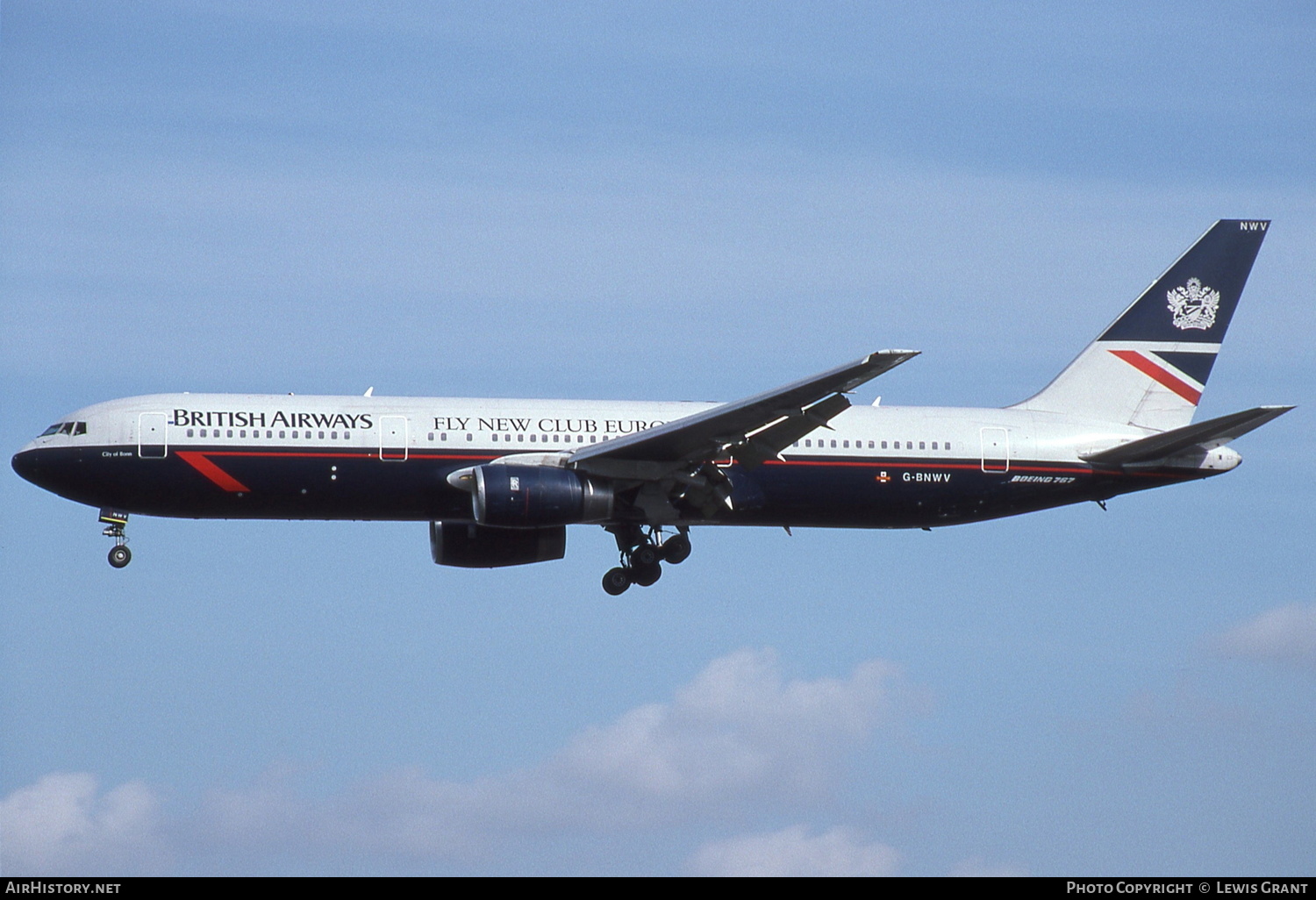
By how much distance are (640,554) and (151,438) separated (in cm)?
1258

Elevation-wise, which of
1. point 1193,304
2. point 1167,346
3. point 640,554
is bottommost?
point 640,554

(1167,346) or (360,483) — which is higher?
(1167,346)

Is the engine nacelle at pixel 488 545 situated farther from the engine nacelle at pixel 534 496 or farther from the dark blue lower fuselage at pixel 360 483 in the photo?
the engine nacelle at pixel 534 496

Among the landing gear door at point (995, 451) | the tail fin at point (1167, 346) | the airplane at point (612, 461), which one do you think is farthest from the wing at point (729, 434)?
the tail fin at point (1167, 346)

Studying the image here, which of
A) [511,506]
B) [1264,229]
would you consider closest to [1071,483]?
[1264,229]

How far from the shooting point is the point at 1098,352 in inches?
1949

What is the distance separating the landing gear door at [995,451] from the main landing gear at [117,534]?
72.3ft

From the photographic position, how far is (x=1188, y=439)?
4475cm

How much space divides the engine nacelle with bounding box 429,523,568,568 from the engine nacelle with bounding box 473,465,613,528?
499 centimetres

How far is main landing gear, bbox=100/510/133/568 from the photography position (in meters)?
43.0

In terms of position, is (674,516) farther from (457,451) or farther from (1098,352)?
(1098,352)

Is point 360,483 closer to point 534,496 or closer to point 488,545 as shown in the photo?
point 534,496

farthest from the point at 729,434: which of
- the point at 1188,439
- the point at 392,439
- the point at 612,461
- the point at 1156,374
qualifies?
the point at 1156,374

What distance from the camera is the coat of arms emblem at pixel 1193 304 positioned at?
5003 cm
